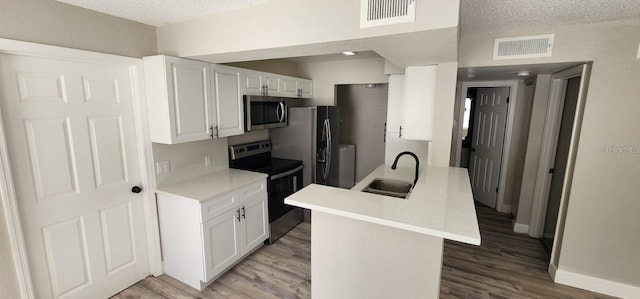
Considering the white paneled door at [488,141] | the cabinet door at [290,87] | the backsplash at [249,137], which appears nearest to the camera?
the backsplash at [249,137]

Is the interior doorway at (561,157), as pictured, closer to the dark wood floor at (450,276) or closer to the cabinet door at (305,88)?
the dark wood floor at (450,276)

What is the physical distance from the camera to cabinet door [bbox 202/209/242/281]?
2.29 metres

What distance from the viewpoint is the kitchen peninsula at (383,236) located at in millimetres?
1449

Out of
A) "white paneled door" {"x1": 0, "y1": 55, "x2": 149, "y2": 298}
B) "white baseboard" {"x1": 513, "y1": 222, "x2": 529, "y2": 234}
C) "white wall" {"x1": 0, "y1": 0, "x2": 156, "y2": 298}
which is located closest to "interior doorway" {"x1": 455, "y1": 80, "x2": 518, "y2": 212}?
"white baseboard" {"x1": 513, "y1": 222, "x2": 529, "y2": 234}

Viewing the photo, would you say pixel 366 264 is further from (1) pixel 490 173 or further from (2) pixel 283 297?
(1) pixel 490 173

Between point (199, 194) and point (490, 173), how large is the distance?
14.0 ft

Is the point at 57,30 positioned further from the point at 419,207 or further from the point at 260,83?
the point at 419,207

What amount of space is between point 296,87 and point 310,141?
0.84m

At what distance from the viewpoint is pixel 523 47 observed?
2426 millimetres

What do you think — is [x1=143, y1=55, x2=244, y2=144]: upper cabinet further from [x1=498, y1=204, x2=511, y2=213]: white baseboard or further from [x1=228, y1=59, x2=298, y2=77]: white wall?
[x1=498, y1=204, x2=511, y2=213]: white baseboard

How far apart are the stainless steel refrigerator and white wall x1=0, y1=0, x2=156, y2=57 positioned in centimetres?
176

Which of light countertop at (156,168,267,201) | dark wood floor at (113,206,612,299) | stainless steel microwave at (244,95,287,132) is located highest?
stainless steel microwave at (244,95,287,132)

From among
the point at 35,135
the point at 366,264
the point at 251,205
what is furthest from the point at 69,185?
the point at 366,264

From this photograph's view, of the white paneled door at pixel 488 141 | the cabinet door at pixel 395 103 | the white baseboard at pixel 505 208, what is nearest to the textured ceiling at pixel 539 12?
the cabinet door at pixel 395 103
